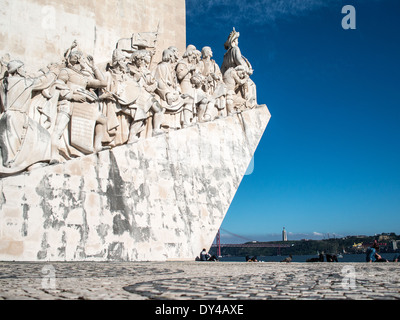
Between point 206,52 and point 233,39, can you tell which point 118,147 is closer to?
point 206,52

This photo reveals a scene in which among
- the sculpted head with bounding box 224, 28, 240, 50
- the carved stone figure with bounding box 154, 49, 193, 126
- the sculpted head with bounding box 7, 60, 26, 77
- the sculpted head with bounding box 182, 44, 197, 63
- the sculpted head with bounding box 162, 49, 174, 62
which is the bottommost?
the sculpted head with bounding box 7, 60, 26, 77

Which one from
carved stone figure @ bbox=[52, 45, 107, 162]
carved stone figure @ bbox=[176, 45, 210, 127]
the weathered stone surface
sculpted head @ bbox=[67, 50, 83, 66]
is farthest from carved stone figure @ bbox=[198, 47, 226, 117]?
sculpted head @ bbox=[67, 50, 83, 66]

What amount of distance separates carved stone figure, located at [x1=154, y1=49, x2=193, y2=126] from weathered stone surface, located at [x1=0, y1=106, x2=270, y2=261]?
49 cm

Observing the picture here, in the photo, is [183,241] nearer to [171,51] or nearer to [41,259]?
[41,259]

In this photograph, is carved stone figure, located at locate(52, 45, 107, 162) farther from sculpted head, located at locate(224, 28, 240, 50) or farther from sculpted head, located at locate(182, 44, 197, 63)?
sculpted head, located at locate(224, 28, 240, 50)

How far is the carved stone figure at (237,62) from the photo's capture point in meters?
10.4

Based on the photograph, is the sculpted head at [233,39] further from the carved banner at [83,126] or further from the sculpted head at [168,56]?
the carved banner at [83,126]

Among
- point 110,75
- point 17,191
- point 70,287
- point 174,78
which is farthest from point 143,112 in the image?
point 70,287

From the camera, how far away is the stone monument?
5711 millimetres

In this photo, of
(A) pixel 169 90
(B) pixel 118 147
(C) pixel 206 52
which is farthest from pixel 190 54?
(B) pixel 118 147

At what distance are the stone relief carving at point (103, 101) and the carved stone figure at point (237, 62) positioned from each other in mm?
241

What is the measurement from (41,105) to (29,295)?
188 inches

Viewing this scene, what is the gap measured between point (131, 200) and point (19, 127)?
196 cm

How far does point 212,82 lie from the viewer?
970 cm
